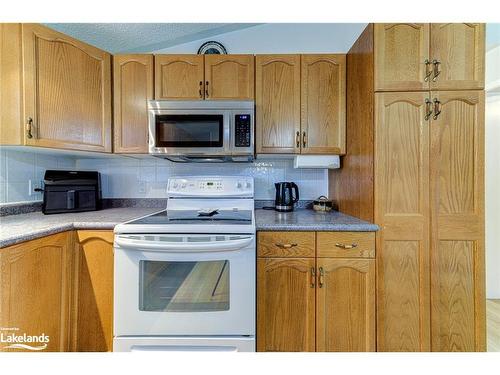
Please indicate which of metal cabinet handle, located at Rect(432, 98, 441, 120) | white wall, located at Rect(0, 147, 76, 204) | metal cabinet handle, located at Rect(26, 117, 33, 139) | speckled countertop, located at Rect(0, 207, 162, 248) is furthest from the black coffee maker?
white wall, located at Rect(0, 147, 76, 204)

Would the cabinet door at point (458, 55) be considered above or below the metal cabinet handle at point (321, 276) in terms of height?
above

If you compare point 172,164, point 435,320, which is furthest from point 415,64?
point 172,164

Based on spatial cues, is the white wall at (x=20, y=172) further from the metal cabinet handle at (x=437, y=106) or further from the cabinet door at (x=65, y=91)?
the metal cabinet handle at (x=437, y=106)

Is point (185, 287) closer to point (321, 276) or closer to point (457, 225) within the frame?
point (321, 276)

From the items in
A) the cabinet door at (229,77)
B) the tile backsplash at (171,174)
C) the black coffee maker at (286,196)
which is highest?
the cabinet door at (229,77)

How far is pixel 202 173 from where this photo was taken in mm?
2115

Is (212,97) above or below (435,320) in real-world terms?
above

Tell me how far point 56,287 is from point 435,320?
2067mm

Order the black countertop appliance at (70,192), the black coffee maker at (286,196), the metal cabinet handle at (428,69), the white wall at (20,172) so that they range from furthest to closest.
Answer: the black coffee maker at (286,196)
the black countertop appliance at (70,192)
the white wall at (20,172)
the metal cabinet handle at (428,69)

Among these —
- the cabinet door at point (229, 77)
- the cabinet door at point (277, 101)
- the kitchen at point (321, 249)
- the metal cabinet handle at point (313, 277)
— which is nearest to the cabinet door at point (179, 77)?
the cabinet door at point (229, 77)

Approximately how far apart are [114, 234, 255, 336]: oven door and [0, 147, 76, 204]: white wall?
956 mm

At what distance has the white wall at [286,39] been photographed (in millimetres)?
2113

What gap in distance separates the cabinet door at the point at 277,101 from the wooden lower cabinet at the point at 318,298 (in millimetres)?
764

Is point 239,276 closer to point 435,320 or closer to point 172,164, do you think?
point 435,320
